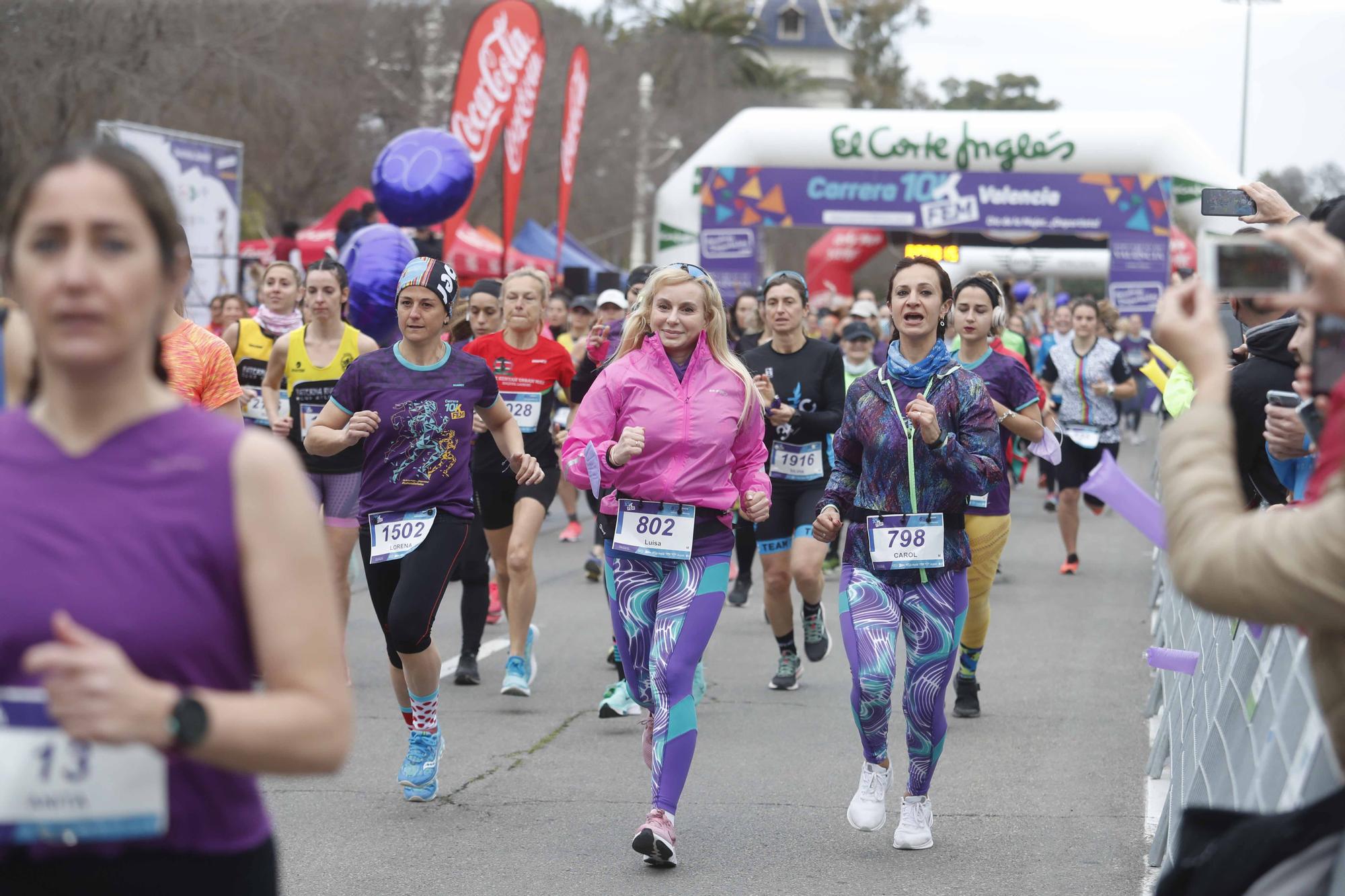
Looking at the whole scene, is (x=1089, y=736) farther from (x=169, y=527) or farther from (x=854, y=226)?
(x=854, y=226)

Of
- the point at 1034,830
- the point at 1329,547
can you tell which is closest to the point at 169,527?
the point at 1329,547

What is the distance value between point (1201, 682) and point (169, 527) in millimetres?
3876

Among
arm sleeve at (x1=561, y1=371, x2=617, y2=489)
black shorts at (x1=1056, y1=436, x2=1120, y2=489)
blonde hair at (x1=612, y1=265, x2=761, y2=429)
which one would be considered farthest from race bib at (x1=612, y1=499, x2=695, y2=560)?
black shorts at (x1=1056, y1=436, x2=1120, y2=489)

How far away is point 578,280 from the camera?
74.0 ft

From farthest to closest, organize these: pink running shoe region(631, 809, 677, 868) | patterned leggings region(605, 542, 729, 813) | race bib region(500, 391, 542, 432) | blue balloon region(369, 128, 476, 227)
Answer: blue balloon region(369, 128, 476, 227) → race bib region(500, 391, 542, 432) → patterned leggings region(605, 542, 729, 813) → pink running shoe region(631, 809, 677, 868)

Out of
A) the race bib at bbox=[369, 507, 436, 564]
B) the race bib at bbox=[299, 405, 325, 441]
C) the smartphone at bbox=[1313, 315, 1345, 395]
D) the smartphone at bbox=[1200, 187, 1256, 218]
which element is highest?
the smartphone at bbox=[1200, 187, 1256, 218]

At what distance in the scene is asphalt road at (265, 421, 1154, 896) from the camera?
528 cm

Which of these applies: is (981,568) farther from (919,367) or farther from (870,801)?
(870,801)

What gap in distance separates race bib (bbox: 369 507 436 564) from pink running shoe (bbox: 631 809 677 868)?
1438 millimetres

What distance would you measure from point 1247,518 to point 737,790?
4437 mm

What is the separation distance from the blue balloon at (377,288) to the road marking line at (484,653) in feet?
6.21

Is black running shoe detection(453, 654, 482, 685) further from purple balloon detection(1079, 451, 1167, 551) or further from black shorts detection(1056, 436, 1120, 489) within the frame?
purple balloon detection(1079, 451, 1167, 551)

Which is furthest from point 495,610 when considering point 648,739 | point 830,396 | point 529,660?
point 648,739

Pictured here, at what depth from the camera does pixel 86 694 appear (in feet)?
6.25
